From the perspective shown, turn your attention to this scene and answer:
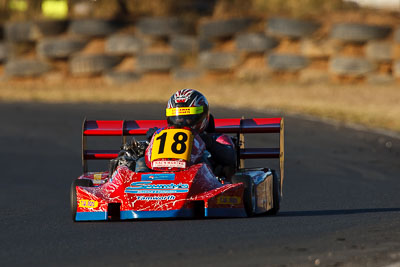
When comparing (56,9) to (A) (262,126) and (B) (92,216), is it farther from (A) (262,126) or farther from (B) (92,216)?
(B) (92,216)

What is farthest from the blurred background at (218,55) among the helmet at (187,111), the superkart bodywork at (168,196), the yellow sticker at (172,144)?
the superkart bodywork at (168,196)

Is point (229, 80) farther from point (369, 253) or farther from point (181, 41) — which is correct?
point (369, 253)

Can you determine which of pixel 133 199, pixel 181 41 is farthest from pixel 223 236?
pixel 181 41

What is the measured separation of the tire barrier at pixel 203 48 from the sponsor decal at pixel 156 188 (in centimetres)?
1319

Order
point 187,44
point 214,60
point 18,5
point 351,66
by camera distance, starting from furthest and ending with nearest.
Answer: point 18,5
point 187,44
point 214,60
point 351,66

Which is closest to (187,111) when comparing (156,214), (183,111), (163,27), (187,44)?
(183,111)

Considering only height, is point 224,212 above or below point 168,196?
below

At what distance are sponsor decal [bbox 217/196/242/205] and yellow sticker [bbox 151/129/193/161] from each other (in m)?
0.58

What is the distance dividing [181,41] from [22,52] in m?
3.70

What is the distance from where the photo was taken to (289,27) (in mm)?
20531

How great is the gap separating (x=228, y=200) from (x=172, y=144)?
0.78 meters

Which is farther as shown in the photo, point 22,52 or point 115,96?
point 22,52

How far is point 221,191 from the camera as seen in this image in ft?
22.9

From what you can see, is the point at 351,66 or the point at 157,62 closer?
the point at 351,66
